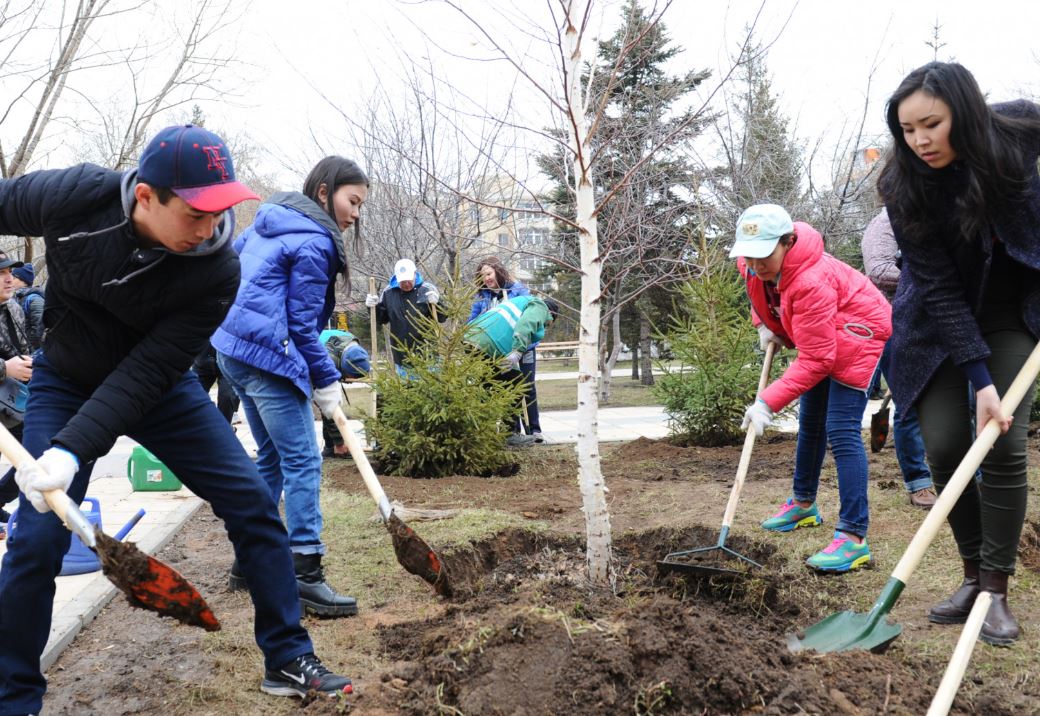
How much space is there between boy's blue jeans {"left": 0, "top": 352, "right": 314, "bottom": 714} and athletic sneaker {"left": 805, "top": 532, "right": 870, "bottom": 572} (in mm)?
2426

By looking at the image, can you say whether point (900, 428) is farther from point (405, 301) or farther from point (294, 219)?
point (405, 301)

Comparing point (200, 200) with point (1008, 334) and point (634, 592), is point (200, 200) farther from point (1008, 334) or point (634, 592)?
point (1008, 334)

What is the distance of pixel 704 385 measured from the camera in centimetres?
844

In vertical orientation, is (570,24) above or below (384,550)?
above

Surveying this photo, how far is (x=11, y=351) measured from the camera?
5656mm

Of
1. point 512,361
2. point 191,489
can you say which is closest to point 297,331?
point 191,489

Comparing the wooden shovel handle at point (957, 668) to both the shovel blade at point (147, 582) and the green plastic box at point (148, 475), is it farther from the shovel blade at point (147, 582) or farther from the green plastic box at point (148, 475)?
the green plastic box at point (148, 475)

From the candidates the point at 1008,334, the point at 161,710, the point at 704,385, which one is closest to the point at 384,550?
the point at 161,710

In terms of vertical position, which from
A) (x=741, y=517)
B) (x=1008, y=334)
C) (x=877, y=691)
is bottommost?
(x=741, y=517)

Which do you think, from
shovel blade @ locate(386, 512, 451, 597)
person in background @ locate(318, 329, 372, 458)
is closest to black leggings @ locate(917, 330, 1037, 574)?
shovel blade @ locate(386, 512, 451, 597)

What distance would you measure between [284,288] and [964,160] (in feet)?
8.72

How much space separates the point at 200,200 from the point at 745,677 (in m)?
2.08

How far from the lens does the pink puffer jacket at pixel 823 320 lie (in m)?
4.09

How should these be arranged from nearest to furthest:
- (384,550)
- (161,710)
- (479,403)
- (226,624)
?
1. (161,710)
2. (226,624)
3. (384,550)
4. (479,403)
